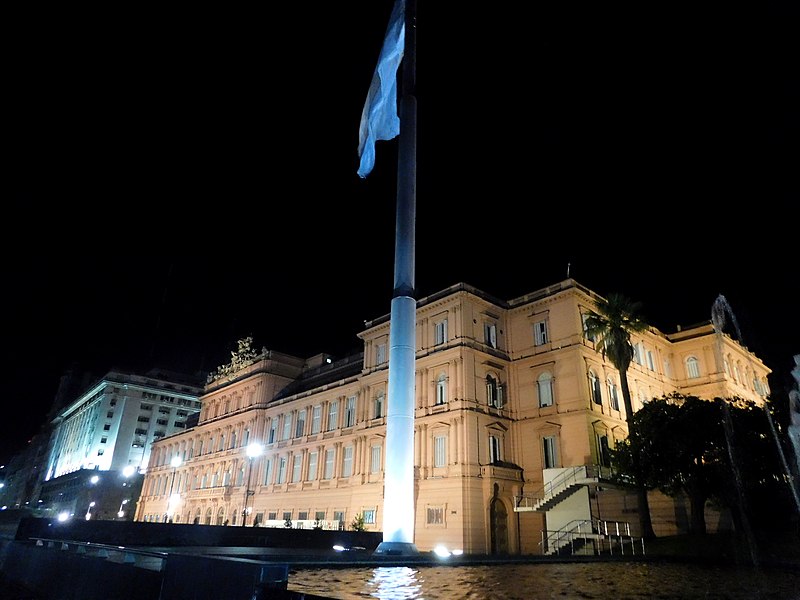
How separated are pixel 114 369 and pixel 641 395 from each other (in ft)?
367

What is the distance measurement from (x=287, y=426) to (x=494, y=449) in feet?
86.1

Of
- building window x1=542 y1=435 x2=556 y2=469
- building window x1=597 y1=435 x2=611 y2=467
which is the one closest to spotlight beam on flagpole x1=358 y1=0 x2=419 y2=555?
building window x1=542 y1=435 x2=556 y2=469

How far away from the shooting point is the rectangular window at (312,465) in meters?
49.1

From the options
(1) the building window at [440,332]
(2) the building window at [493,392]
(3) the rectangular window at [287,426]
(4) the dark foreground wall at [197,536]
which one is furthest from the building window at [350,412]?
(4) the dark foreground wall at [197,536]

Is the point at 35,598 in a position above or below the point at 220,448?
below

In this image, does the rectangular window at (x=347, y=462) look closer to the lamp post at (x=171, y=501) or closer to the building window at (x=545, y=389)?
the building window at (x=545, y=389)

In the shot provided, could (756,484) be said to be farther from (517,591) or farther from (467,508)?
(517,591)

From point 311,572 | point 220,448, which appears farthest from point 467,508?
point 220,448

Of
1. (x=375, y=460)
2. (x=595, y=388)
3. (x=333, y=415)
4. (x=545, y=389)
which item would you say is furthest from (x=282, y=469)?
(x=595, y=388)

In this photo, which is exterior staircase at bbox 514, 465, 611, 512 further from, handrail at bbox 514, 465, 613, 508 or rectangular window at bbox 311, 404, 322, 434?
rectangular window at bbox 311, 404, 322, 434

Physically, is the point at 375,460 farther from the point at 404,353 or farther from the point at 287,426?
the point at 404,353

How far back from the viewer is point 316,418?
51969 millimetres

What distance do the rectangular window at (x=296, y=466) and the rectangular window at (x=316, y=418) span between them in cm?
293

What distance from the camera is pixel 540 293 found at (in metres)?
40.8
